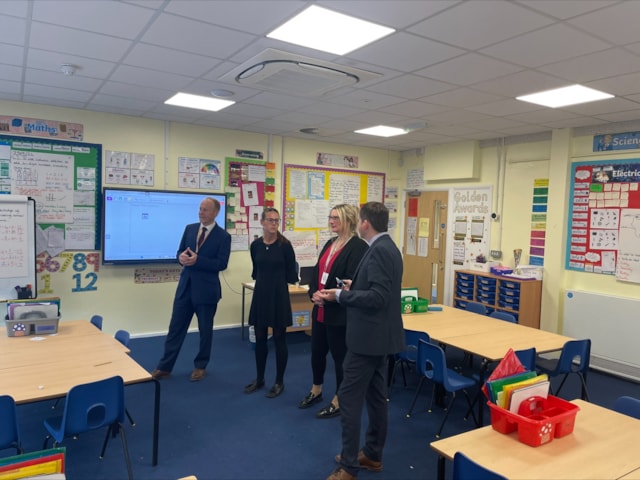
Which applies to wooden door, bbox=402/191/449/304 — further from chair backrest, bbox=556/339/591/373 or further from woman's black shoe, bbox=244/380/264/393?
woman's black shoe, bbox=244/380/264/393

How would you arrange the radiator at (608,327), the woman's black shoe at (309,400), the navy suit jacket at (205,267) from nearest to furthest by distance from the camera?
the woman's black shoe at (309,400), the navy suit jacket at (205,267), the radiator at (608,327)

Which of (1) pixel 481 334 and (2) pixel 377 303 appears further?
(1) pixel 481 334

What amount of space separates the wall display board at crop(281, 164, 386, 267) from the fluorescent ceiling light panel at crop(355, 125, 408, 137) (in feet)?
3.65

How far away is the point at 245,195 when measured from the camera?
20.4 feet

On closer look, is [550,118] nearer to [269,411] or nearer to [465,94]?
[465,94]

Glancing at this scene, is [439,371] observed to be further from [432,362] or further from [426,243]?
[426,243]

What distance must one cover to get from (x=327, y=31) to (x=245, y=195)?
12.1 ft

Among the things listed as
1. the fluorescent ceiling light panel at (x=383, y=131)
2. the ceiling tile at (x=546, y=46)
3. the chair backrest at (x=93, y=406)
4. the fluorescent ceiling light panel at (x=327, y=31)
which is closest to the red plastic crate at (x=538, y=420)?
the chair backrest at (x=93, y=406)

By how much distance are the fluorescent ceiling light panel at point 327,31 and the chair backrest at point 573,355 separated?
8.57ft

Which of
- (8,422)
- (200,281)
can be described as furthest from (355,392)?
(200,281)

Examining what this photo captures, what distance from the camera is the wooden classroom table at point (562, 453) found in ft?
5.48

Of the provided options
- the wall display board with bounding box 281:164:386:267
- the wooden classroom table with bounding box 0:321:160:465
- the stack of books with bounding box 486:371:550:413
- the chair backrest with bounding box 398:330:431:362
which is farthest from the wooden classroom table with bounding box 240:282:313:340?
the stack of books with bounding box 486:371:550:413

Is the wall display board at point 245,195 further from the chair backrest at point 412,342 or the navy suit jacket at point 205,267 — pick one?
the chair backrest at point 412,342

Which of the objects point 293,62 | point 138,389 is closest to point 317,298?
point 293,62
